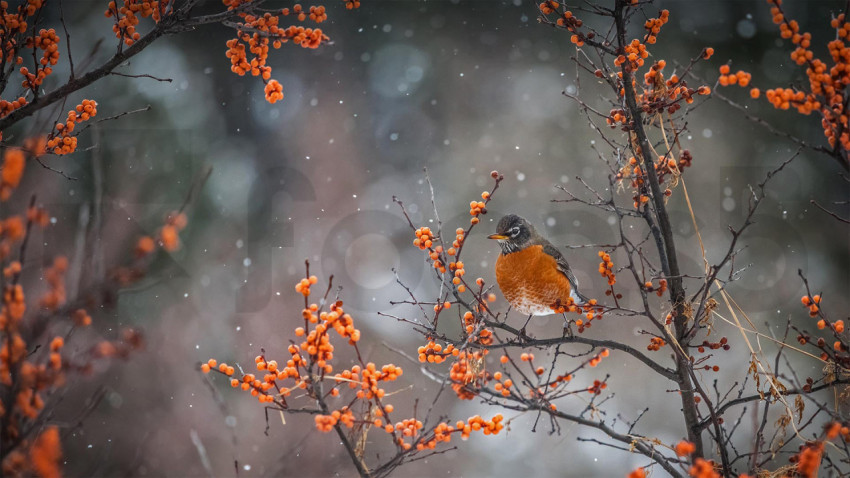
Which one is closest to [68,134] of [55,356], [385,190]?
[55,356]

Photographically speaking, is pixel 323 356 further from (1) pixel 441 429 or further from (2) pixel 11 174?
(2) pixel 11 174

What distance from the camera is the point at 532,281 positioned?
2.54 meters

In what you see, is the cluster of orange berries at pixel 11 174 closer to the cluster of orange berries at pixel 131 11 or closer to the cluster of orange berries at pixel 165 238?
the cluster of orange berries at pixel 165 238

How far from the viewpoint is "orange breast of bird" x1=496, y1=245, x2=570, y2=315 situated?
8.32ft

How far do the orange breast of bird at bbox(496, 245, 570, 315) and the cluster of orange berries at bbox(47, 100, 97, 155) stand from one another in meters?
1.76

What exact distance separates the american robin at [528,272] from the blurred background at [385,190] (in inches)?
108

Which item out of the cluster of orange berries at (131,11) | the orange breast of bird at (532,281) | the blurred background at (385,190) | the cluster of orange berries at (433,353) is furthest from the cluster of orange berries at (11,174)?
the blurred background at (385,190)

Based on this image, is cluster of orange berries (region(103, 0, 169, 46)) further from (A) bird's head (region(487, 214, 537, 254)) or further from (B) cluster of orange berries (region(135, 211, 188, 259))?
(A) bird's head (region(487, 214, 537, 254))

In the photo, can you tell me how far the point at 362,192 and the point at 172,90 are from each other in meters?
2.28

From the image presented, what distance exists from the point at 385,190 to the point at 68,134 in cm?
492

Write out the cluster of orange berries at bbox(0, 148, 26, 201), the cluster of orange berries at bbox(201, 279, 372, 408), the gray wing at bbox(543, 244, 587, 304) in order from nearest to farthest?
1. the cluster of orange berries at bbox(0, 148, 26, 201)
2. the cluster of orange berries at bbox(201, 279, 372, 408)
3. the gray wing at bbox(543, 244, 587, 304)

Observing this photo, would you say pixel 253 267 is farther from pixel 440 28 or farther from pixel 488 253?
pixel 440 28

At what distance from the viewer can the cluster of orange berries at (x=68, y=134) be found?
1.91 metres

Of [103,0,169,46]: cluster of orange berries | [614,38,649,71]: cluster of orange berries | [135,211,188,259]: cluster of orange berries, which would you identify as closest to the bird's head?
[614,38,649,71]: cluster of orange berries
